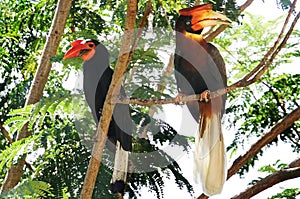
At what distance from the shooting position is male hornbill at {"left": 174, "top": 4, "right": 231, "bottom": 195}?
92.4 inches

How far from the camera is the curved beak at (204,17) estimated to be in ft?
7.38

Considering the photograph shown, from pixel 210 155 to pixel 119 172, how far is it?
409 millimetres

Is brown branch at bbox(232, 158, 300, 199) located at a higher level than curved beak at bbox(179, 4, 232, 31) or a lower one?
lower

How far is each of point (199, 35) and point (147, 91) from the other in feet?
0.99

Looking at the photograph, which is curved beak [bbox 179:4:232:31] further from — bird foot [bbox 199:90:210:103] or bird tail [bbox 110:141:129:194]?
bird tail [bbox 110:141:129:194]

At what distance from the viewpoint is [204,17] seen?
2471 mm

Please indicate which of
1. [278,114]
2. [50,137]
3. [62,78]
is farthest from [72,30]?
[278,114]

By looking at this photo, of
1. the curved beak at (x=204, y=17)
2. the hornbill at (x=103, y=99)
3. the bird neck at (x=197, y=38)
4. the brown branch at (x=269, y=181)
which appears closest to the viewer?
the curved beak at (x=204, y=17)

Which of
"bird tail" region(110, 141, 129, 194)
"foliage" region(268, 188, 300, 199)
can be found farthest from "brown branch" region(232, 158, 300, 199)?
"bird tail" region(110, 141, 129, 194)

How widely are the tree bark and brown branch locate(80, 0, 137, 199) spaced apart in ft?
2.58

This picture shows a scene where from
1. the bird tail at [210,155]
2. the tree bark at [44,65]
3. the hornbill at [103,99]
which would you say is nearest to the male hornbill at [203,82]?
the bird tail at [210,155]

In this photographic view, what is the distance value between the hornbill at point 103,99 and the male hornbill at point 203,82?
0.87 feet

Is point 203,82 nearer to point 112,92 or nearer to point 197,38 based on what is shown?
point 197,38

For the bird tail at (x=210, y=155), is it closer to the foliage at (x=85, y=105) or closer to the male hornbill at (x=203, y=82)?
the male hornbill at (x=203, y=82)
